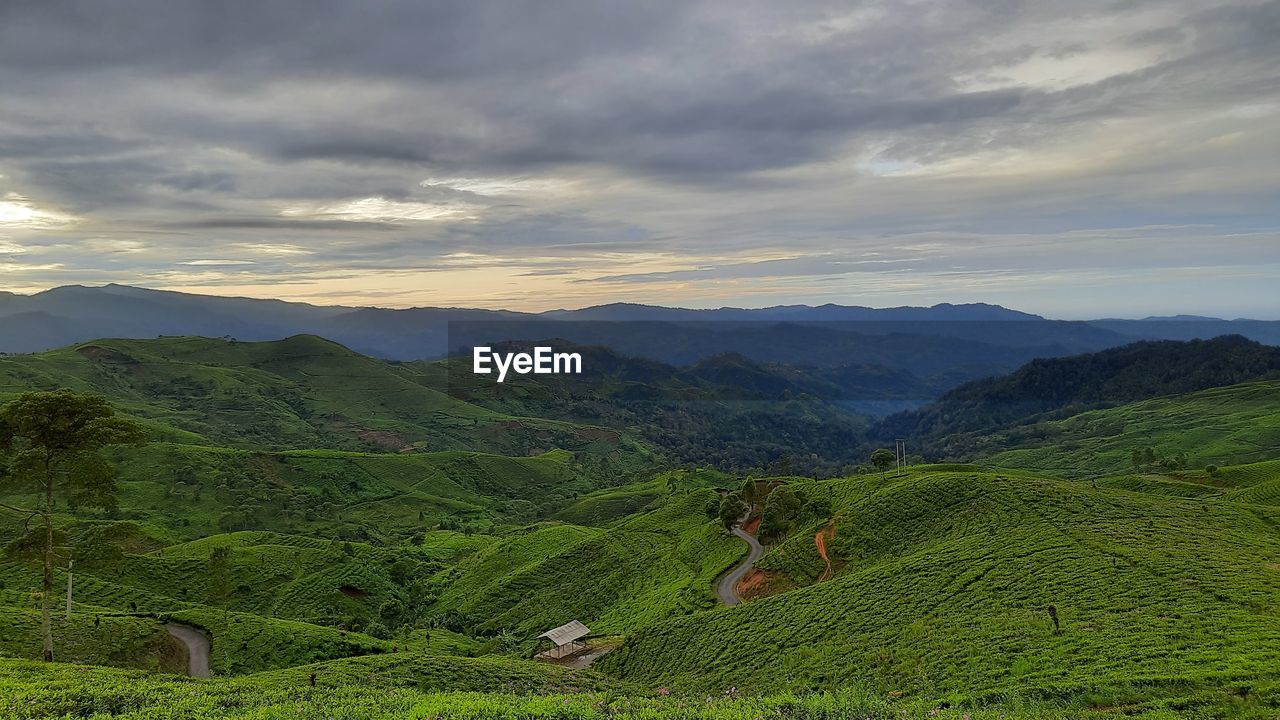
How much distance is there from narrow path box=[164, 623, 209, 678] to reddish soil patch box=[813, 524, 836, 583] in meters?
50.0

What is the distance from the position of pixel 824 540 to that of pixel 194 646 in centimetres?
5596

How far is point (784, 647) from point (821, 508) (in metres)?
36.5

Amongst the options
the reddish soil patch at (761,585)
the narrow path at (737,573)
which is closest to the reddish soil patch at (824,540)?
the reddish soil patch at (761,585)

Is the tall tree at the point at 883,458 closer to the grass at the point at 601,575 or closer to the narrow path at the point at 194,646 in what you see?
the grass at the point at 601,575

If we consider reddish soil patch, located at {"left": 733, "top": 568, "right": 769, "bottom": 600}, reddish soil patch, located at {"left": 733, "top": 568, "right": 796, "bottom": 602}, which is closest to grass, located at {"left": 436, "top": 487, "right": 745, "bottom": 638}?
reddish soil patch, located at {"left": 733, "top": 568, "right": 769, "bottom": 600}

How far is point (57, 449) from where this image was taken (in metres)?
30.7

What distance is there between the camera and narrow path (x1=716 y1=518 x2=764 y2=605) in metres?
59.7

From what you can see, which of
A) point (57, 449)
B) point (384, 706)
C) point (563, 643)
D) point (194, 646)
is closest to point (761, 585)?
point (563, 643)

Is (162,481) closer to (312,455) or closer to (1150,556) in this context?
(312,455)

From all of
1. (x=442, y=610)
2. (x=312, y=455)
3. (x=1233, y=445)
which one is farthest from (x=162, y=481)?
(x=1233, y=445)

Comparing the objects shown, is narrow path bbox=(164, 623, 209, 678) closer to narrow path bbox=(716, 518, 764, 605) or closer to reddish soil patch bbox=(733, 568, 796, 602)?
narrow path bbox=(716, 518, 764, 605)

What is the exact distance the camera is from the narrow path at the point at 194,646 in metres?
45.1

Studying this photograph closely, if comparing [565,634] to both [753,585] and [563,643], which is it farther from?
[753,585]

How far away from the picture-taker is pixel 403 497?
588 ft
